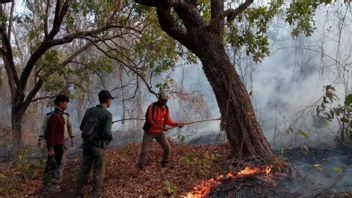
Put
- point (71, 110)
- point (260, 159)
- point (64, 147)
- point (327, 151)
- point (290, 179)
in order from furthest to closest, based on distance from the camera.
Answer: point (71, 110) < point (327, 151) < point (64, 147) < point (260, 159) < point (290, 179)

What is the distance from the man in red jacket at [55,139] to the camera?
27.1 ft

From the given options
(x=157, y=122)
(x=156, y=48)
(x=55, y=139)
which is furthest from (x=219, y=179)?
(x=156, y=48)

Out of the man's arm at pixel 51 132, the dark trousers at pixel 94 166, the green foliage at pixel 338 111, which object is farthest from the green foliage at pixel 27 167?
the green foliage at pixel 338 111

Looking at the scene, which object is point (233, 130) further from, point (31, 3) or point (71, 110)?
point (71, 110)

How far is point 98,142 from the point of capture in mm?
7672

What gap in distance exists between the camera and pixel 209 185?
7.63 m

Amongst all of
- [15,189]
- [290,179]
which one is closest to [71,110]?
[15,189]

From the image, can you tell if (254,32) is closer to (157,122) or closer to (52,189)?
(157,122)

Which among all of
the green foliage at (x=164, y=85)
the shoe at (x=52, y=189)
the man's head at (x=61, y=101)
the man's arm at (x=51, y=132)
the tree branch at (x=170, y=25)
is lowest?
the shoe at (x=52, y=189)

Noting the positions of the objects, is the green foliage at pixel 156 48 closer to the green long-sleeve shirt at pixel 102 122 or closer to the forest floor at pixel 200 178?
the forest floor at pixel 200 178

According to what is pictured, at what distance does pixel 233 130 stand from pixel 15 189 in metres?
4.25

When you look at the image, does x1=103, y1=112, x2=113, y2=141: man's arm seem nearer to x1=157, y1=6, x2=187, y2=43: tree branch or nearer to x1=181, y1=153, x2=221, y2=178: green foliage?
x1=181, y1=153, x2=221, y2=178: green foliage

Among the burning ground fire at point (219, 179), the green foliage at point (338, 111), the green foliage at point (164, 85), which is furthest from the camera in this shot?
the green foliage at point (164, 85)

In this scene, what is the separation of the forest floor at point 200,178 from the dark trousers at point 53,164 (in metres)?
0.32
